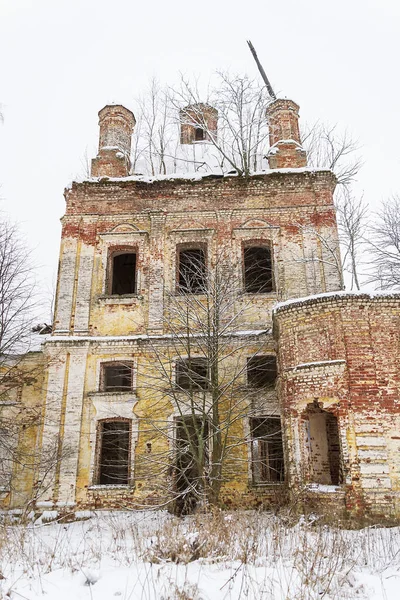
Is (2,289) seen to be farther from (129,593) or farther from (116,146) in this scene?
(129,593)

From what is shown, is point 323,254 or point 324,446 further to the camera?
point 323,254

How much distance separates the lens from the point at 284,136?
715 inches

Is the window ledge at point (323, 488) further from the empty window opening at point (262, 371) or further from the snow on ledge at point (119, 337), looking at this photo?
the snow on ledge at point (119, 337)

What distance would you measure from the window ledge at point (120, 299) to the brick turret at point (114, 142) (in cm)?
462

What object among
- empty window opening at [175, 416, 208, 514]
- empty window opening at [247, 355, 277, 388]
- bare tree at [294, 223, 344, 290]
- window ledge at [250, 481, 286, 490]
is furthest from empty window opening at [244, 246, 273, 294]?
window ledge at [250, 481, 286, 490]

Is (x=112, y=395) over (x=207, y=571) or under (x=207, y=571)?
over

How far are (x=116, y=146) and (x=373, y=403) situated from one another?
12389 mm

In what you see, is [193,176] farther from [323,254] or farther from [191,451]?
[191,451]

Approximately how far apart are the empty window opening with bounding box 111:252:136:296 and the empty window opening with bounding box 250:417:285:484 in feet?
24.4

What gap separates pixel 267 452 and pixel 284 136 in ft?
34.9

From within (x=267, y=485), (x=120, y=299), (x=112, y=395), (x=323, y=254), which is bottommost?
(x=267, y=485)

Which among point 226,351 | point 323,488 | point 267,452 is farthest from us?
point 226,351

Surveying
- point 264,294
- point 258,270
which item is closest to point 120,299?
point 264,294

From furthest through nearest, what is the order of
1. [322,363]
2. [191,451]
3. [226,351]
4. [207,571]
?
[226,351], [191,451], [322,363], [207,571]
